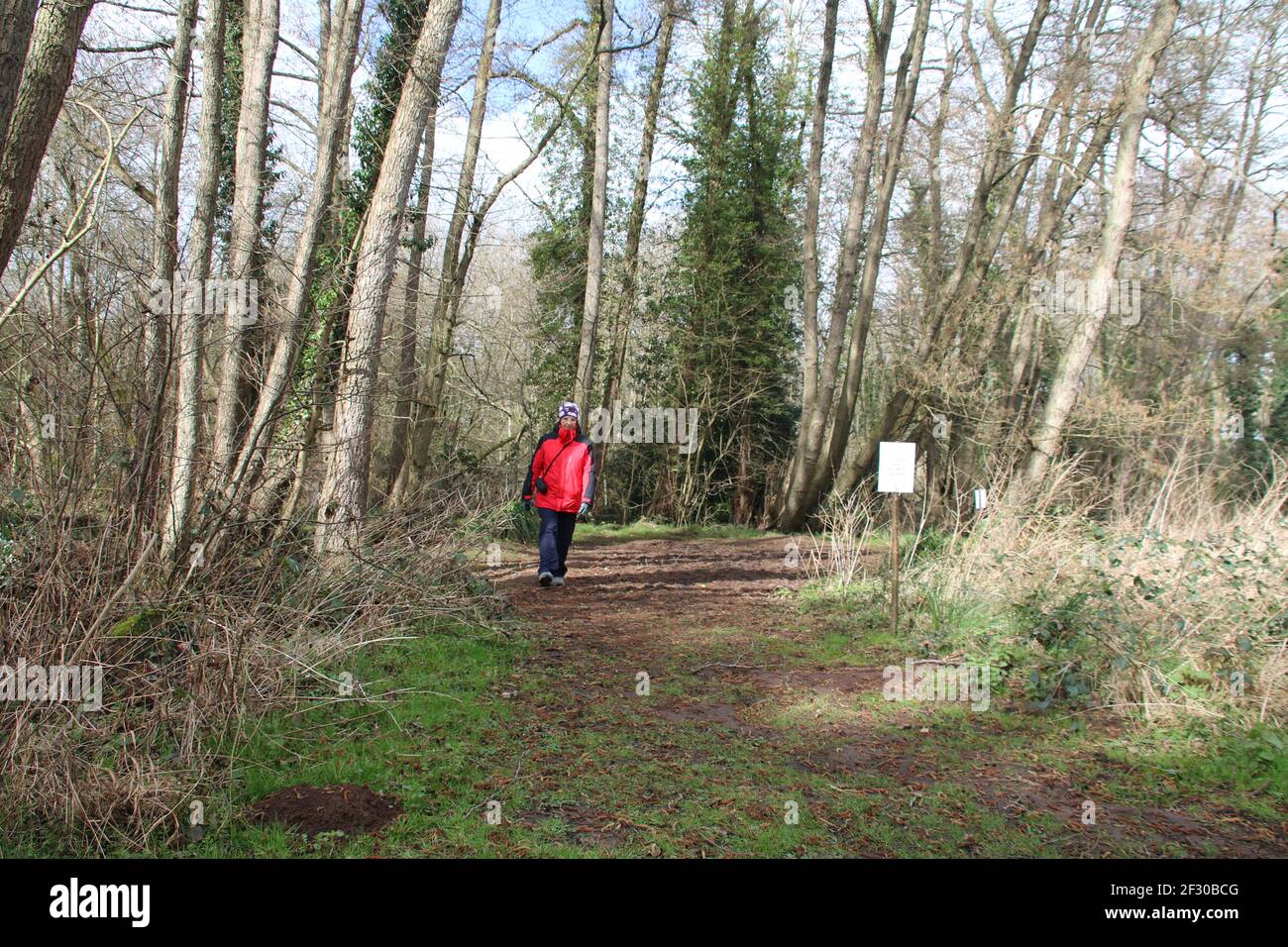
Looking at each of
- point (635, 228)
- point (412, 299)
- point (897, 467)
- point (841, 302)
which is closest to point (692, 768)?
point (897, 467)

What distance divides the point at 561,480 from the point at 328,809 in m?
5.87

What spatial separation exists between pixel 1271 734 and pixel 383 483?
13615 millimetres

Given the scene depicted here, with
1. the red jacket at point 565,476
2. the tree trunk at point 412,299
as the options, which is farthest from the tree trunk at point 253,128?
the tree trunk at point 412,299

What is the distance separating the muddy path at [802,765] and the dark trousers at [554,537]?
4.72 ft

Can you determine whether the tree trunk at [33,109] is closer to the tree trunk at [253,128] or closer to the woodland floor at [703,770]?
the woodland floor at [703,770]

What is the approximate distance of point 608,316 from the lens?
21969 mm

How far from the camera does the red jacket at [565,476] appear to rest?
32.7 ft

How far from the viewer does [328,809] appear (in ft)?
14.4

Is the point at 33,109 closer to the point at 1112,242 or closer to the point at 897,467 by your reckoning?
the point at 897,467

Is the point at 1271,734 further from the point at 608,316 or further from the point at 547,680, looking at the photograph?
the point at 608,316

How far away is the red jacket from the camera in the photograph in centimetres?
995

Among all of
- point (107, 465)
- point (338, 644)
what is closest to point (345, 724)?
point (338, 644)

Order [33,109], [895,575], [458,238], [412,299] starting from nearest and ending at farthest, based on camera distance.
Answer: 1. [33,109]
2. [895,575]
3. [412,299]
4. [458,238]
